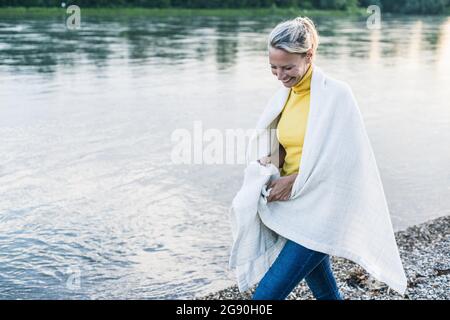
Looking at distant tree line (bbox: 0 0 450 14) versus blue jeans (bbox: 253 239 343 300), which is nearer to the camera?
blue jeans (bbox: 253 239 343 300)

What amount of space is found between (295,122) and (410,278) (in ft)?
9.45

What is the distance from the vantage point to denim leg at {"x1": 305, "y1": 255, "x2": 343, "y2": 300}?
12.4 ft

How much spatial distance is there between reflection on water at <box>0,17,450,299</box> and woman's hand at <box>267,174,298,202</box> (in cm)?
302

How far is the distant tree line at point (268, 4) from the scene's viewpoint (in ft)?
196

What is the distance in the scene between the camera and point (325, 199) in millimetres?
3459

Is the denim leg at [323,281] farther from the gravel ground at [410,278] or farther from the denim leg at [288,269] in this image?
the gravel ground at [410,278]

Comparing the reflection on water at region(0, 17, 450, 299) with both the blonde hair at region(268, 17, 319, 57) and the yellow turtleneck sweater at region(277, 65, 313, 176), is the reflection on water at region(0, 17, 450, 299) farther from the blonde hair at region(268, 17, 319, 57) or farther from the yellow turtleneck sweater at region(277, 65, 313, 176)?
the blonde hair at region(268, 17, 319, 57)

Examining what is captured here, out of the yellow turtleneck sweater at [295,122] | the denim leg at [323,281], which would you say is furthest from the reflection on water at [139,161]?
the yellow turtleneck sweater at [295,122]

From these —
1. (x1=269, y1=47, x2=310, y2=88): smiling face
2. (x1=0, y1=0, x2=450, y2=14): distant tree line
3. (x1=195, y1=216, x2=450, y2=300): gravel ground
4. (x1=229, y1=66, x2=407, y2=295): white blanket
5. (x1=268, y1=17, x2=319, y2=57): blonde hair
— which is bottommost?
(x1=195, y1=216, x2=450, y2=300): gravel ground

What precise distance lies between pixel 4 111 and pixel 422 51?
80.6 ft

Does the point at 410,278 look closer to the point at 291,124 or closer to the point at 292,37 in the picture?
the point at 291,124
